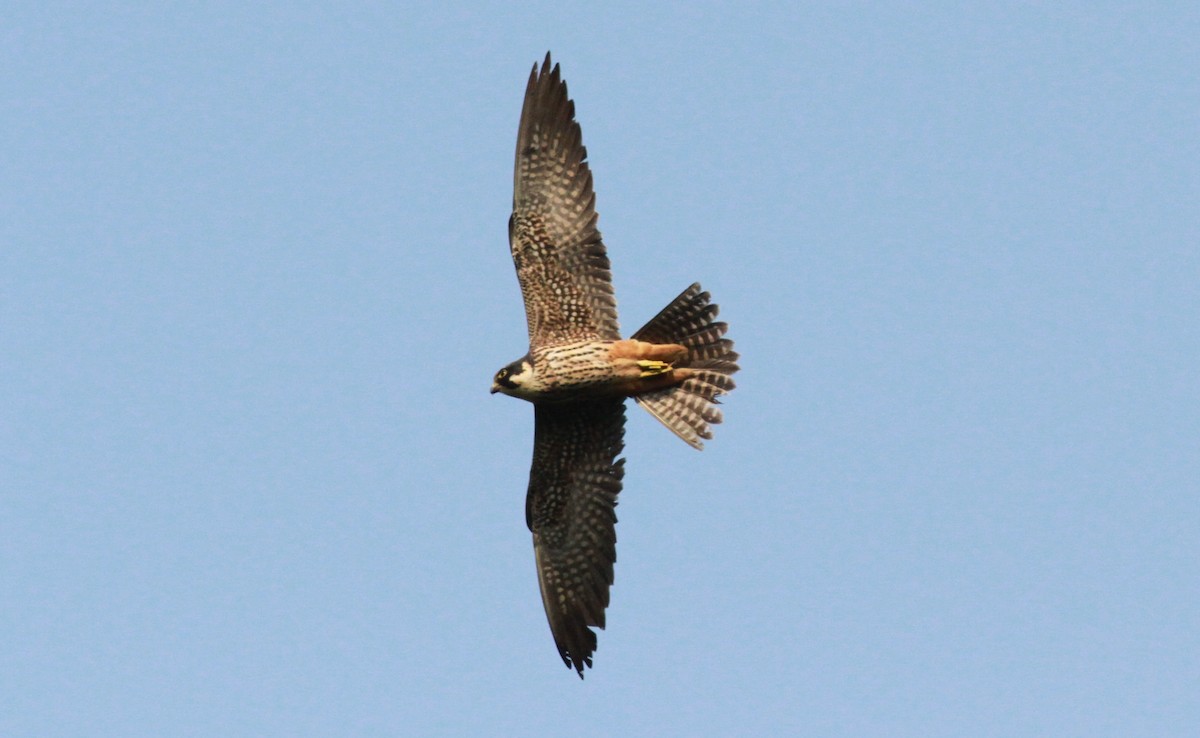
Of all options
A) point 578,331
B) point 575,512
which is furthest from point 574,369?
point 575,512

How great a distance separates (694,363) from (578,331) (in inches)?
40.1

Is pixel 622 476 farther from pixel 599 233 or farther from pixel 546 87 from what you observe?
pixel 546 87

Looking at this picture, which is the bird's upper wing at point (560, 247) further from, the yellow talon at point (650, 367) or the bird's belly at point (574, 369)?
the yellow talon at point (650, 367)

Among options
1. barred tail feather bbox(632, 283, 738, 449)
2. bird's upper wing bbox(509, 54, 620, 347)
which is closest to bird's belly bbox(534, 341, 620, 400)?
bird's upper wing bbox(509, 54, 620, 347)

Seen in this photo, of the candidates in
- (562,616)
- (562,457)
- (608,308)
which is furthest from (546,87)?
(562,616)

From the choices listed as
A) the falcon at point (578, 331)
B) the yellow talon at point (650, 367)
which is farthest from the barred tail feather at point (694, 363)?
the yellow talon at point (650, 367)

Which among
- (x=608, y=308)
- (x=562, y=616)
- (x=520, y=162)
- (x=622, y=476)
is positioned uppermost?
(x=520, y=162)

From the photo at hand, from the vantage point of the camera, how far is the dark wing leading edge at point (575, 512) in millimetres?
14539

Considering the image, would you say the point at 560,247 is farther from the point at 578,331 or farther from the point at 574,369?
the point at 574,369

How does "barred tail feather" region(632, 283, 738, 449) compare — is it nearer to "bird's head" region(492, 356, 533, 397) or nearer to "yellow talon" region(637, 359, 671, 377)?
"yellow talon" region(637, 359, 671, 377)

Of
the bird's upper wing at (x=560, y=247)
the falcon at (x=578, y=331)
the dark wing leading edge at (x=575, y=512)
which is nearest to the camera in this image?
the falcon at (x=578, y=331)

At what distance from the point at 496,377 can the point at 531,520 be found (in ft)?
5.87

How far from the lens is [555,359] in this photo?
13828mm

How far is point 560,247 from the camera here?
14086 mm
